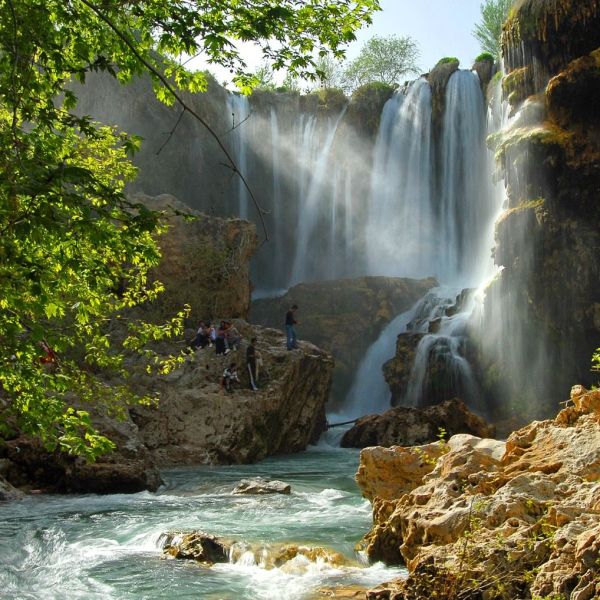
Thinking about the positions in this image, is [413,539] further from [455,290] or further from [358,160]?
[358,160]

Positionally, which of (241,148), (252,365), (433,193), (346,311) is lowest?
(252,365)

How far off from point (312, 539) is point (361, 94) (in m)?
32.4

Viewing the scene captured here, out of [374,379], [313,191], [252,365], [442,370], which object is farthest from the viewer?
[313,191]

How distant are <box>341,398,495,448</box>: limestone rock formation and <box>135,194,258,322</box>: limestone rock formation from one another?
5.75m

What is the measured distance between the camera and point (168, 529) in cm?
1038

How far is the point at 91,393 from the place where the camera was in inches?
288

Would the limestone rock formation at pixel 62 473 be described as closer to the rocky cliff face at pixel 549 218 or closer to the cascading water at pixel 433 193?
the rocky cliff face at pixel 549 218

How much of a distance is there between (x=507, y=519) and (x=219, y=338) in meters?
15.0

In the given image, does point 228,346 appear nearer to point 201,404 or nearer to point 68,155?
point 201,404

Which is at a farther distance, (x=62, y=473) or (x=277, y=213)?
(x=277, y=213)

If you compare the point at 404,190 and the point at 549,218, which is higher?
the point at 404,190

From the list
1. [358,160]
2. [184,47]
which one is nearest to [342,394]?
[358,160]

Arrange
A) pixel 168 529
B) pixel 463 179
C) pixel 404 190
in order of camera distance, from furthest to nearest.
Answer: pixel 404 190 < pixel 463 179 < pixel 168 529

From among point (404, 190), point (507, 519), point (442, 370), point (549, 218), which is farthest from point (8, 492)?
point (404, 190)
